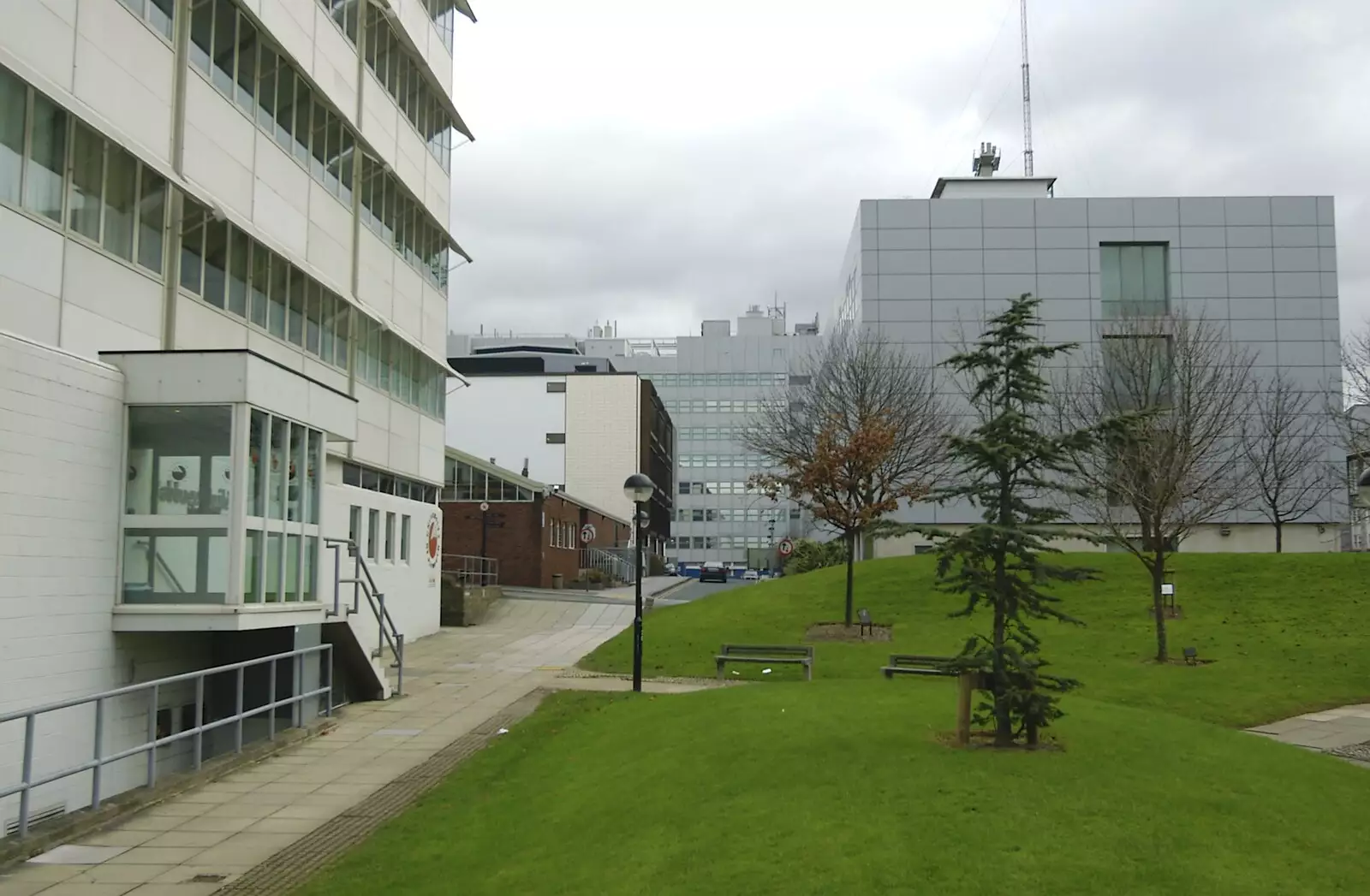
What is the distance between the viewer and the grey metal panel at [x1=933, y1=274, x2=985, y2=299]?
172ft

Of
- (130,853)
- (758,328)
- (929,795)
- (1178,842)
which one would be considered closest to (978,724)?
(929,795)

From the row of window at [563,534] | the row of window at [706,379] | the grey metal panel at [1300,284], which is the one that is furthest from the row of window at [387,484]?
the row of window at [706,379]

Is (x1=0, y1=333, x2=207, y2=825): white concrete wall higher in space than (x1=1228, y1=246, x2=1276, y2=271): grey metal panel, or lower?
lower

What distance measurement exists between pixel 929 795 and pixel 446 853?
381 cm

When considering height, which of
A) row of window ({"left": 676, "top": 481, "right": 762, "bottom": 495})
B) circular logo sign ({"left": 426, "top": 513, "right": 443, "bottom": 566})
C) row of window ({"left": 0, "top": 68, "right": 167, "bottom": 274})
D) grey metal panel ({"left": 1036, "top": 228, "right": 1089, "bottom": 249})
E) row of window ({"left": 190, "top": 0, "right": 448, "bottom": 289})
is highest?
grey metal panel ({"left": 1036, "top": 228, "right": 1089, "bottom": 249})

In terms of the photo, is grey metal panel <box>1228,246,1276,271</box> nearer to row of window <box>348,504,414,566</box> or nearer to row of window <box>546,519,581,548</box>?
row of window <box>546,519,581,548</box>

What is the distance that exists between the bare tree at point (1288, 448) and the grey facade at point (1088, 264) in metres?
2.77

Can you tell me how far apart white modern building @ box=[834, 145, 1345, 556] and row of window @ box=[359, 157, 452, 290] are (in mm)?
23005

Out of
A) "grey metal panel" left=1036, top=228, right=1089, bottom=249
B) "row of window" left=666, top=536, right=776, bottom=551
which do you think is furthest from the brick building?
"row of window" left=666, top=536, right=776, bottom=551

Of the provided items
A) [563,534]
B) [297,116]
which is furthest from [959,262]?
[297,116]

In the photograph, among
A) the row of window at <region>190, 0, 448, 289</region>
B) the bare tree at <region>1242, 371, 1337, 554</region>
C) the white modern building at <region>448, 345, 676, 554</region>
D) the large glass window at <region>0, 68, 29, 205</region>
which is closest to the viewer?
the large glass window at <region>0, 68, 29, 205</region>

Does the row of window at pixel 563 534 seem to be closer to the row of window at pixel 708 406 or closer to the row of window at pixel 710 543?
the row of window at pixel 710 543

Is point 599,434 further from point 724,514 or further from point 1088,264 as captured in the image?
point 724,514

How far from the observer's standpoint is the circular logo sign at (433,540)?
3327cm
